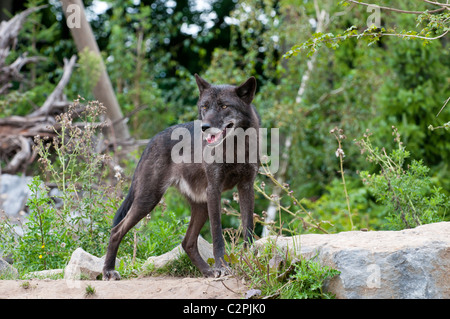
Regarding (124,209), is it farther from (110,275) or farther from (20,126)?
(20,126)

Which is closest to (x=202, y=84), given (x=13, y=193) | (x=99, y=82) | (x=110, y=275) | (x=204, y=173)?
(x=204, y=173)

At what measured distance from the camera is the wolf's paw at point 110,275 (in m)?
4.97

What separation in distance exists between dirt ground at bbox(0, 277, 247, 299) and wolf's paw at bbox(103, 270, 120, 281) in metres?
0.66

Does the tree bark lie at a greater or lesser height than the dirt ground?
greater

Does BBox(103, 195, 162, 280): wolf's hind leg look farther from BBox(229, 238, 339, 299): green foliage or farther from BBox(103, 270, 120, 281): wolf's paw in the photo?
BBox(229, 238, 339, 299): green foliage

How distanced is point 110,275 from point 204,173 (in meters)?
1.30

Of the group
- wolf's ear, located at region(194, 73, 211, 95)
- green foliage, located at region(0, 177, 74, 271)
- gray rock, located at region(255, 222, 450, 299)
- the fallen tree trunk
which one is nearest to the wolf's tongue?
wolf's ear, located at region(194, 73, 211, 95)

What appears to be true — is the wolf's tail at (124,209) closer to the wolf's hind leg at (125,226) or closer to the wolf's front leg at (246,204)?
the wolf's hind leg at (125,226)

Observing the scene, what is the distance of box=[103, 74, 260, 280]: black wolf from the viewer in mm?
4758

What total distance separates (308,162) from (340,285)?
7.31 meters

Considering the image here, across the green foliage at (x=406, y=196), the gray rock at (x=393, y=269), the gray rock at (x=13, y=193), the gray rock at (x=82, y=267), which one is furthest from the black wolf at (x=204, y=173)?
the gray rock at (x=13, y=193)

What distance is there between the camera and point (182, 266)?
17.2ft

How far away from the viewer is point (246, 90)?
4914 mm
